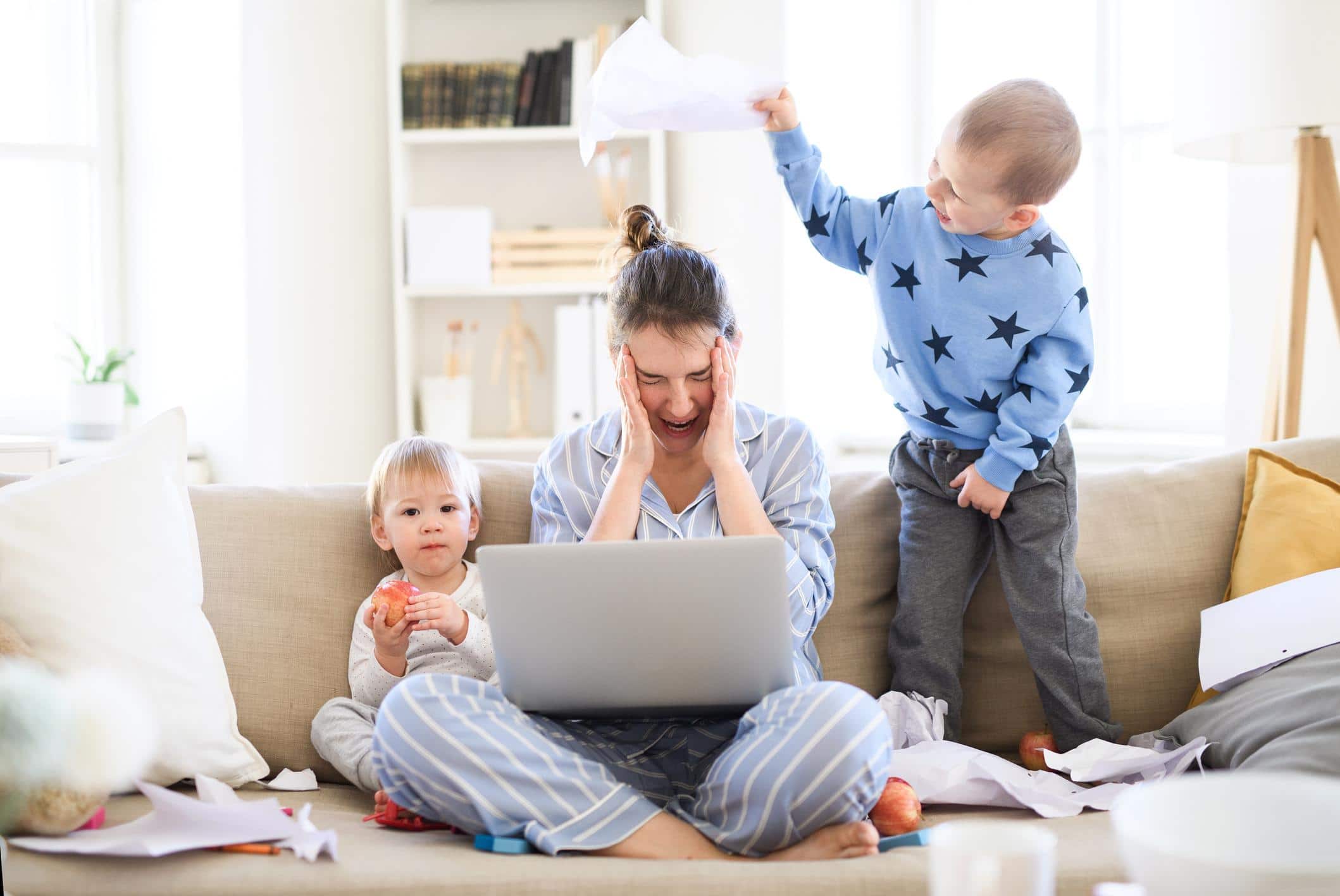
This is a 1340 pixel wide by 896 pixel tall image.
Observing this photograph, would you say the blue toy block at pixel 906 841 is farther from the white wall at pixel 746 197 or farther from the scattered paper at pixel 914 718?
the white wall at pixel 746 197

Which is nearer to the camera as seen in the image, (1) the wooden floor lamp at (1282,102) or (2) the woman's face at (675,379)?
(2) the woman's face at (675,379)

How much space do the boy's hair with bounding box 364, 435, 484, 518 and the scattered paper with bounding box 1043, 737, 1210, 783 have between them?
861 millimetres

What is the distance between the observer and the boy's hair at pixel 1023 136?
163 centimetres

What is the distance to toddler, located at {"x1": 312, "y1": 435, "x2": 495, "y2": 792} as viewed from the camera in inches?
60.9

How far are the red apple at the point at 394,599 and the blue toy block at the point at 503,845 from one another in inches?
13.8

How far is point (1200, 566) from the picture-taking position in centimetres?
175

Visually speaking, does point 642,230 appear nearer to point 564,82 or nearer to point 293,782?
point 293,782

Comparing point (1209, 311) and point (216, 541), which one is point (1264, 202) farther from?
point (216, 541)

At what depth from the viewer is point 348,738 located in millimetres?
1540

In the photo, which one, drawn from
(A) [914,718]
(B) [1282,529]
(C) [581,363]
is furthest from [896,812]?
(C) [581,363]

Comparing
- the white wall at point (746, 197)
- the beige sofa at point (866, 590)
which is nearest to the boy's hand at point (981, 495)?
the beige sofa at point (866, 590)

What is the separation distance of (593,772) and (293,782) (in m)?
0.46

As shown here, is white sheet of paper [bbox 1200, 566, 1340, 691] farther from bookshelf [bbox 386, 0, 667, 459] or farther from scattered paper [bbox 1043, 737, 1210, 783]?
bookshelf [bbox 386, 0, 667, 459]

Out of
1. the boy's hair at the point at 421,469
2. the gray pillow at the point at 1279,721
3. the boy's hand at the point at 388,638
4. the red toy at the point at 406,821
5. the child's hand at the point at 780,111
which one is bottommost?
the red toy at the point at 406,821
